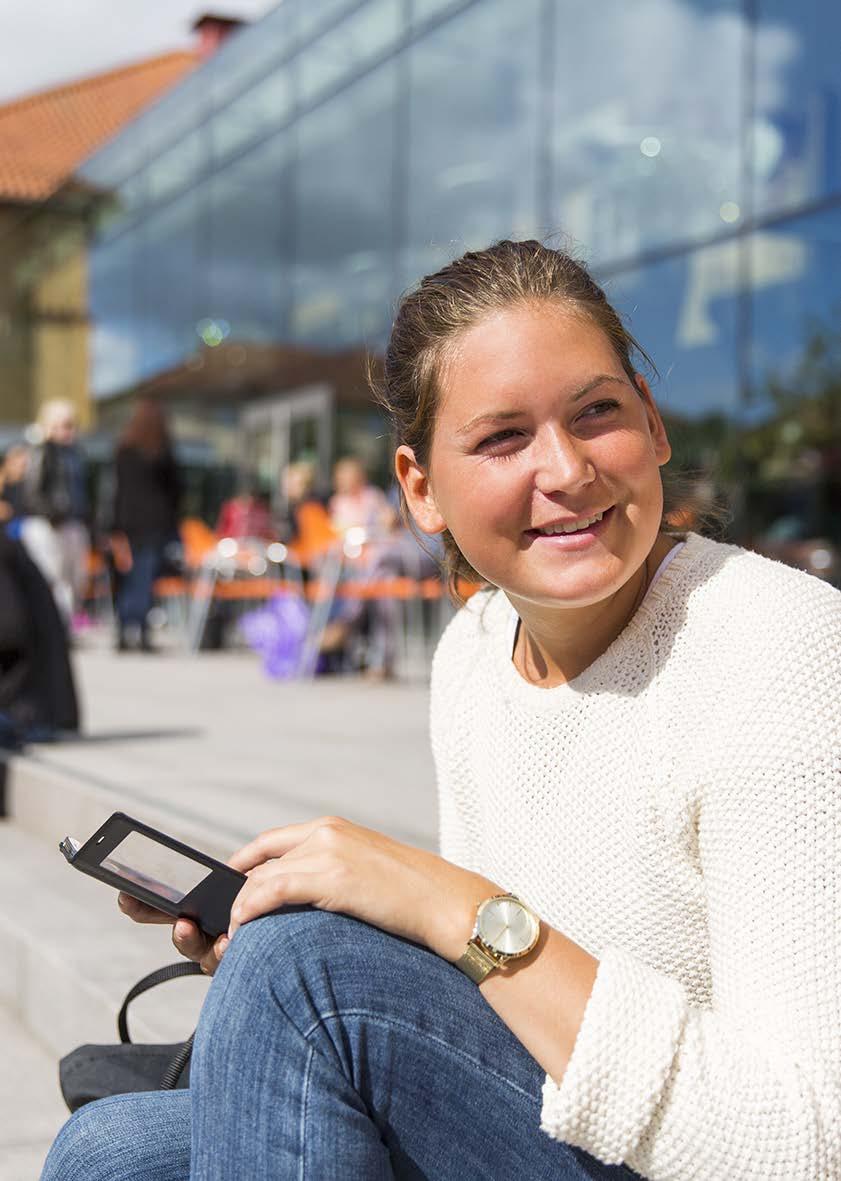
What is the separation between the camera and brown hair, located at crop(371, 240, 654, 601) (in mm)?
1552

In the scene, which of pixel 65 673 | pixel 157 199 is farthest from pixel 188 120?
pixel 65 673

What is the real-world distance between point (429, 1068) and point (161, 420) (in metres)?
9.91

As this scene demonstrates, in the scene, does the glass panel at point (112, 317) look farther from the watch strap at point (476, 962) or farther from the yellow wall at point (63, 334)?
the watch strap at point (476, 962)

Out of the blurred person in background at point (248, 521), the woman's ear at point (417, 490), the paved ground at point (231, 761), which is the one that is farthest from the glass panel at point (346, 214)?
the woman's ear at point (417, 490)

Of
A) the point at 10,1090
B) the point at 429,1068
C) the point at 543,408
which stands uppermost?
the point at 543,408

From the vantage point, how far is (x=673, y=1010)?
1263mm

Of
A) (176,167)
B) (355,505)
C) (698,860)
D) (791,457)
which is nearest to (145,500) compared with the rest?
(355,505)

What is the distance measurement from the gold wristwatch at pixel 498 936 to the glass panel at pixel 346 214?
458 inches

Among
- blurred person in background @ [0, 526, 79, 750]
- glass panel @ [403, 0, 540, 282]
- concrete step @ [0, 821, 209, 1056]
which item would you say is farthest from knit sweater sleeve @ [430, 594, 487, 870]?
glass panel @ [403, 0, 540, 282]

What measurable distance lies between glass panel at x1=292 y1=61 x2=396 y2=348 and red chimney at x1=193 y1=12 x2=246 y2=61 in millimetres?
7655

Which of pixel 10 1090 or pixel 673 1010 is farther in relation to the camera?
pixel 10 1090

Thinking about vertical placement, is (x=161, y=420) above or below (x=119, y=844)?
above

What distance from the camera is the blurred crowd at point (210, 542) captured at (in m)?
8.84

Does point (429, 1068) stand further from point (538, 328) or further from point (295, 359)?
point (295, 359)
